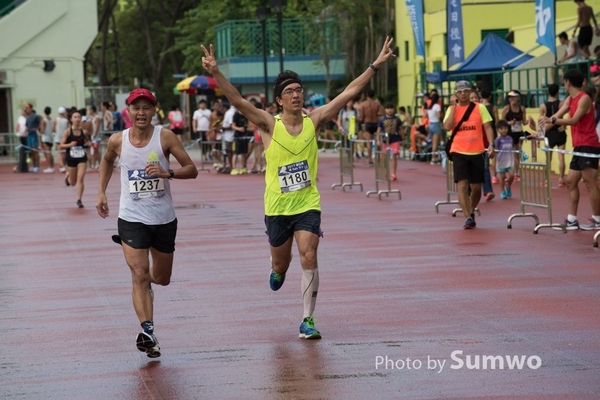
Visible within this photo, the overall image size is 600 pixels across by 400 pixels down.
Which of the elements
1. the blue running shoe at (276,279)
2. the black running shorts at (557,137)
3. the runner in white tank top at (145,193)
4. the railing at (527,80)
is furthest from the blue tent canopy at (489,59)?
the runner in white tank top at (145,193)

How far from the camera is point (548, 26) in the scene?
1052 inches

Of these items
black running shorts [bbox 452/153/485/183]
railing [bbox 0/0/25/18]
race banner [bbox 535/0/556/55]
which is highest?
railing [bbox 0/0/25/18]

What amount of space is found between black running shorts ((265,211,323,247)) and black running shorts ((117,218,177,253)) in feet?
2.76

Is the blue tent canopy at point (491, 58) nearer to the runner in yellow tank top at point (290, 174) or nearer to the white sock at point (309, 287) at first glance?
the runner in yellow tank top at point (290, 174)

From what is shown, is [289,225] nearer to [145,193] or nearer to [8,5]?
[145,193]

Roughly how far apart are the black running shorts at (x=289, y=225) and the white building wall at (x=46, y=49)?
128 ft

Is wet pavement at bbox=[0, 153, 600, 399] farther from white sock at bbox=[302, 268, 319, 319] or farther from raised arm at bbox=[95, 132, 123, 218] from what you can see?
raised arm at bbox=[95, 132, 123, 218]

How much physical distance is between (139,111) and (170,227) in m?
0.83

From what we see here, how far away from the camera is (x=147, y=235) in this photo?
29.7 ft

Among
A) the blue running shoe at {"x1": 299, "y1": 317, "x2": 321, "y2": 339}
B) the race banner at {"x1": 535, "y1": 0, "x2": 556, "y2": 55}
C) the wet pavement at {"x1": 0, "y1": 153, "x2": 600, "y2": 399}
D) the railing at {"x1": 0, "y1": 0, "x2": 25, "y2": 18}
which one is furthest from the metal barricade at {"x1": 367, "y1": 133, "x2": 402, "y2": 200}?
the railing at {"x1": 0, "y1": 0, "x2": 25, "y2": 18}

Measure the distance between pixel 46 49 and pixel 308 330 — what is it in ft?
134

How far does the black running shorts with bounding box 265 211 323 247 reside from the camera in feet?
31.4

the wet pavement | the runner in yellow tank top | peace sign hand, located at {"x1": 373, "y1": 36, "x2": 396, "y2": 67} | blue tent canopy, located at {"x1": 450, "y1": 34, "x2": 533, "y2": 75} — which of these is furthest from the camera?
blue tent canopy, located at {"x1": 450, "y1": 34, "x2": 533, "y2": 75}

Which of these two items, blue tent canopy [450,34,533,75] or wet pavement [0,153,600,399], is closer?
wet pavement [0,153,600,399]
